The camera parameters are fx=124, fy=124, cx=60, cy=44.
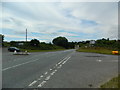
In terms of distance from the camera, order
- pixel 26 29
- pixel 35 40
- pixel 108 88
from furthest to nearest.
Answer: pixel 35 40 < pixel 26 29 < pixel 108 88

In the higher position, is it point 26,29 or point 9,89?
point 26,29

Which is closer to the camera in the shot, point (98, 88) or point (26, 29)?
point (98, 88)

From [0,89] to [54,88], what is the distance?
78.3 inches

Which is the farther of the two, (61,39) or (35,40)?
(61,39)

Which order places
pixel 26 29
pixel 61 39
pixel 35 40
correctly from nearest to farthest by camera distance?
pixel 26 29 < pixel 35 40 < pixel 61 39

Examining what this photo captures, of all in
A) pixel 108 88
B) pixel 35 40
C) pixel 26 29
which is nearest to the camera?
pixel 108 88

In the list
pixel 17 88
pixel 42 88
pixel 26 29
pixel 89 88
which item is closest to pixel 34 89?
pixel 42 88

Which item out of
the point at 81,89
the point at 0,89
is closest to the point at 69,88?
the point at 81,89

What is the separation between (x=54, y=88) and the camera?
4.58 meters

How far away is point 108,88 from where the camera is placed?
4.38 meters

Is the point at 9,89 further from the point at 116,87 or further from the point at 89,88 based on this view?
the point at 116,87

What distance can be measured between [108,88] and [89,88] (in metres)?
0.66

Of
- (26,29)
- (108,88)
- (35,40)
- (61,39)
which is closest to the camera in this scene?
(108,88)

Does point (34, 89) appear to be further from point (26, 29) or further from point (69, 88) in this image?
point (26, 29)
